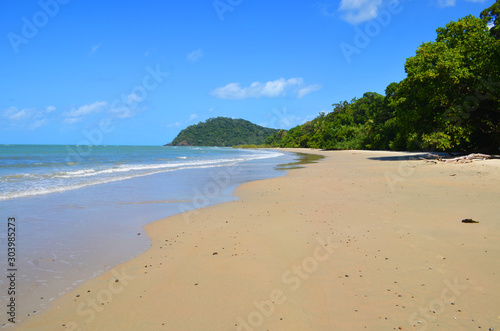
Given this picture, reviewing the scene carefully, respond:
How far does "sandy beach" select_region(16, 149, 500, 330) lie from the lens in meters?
3.30

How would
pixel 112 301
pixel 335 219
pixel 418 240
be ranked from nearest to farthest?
pixel 112 301
pixel 418 240
pixel 335 219

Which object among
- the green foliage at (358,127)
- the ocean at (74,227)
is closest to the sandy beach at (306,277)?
the ocean at (74,227)

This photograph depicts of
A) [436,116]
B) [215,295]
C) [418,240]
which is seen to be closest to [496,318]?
[418,240]

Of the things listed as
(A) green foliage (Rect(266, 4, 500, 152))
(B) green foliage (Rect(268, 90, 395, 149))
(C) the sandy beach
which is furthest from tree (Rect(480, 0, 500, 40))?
(C) the sandy beach

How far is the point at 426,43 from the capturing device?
29.6 metres

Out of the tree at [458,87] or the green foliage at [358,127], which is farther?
the green foliage at [358,127]

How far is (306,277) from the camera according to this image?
4281 millimetres

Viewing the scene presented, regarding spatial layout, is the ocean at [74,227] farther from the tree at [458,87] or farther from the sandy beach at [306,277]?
the tree at [458,87]

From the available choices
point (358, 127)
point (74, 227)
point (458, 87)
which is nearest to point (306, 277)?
point (74, 227)

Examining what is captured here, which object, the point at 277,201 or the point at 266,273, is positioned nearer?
the point at 266,273

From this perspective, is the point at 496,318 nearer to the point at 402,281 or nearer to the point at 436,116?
the point at 402,281

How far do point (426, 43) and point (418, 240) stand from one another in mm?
30690

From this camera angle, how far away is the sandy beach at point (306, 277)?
3.30 metres

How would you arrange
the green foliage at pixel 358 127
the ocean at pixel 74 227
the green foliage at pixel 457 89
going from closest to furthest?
the ocean at pixel 74 227
the green foliage at pixel 457 89
the green foliage at pixel 358 127
